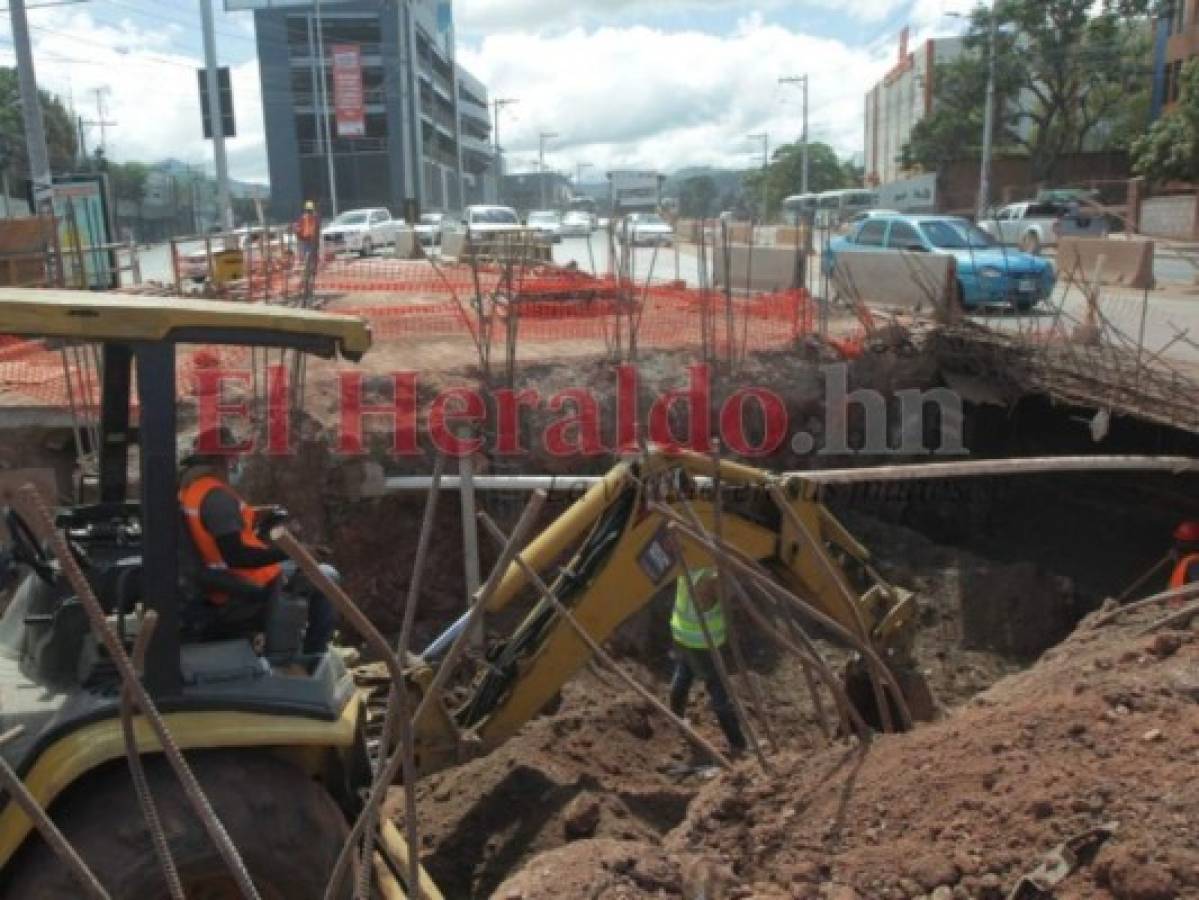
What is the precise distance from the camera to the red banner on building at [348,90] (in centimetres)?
4959

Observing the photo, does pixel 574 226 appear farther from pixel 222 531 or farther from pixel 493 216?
pixel 222 531

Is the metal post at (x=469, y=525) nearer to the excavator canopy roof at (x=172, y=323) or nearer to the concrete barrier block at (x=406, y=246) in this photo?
the excavator canopy roof at (x=172, y=323)

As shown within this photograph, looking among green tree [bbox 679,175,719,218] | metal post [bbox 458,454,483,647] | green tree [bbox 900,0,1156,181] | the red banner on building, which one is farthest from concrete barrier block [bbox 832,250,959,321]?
the red banner on building

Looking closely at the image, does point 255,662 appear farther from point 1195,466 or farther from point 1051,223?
point 1051,223

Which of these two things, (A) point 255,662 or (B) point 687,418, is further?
(B) point 687,418

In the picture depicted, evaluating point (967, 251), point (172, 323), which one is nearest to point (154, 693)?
point (172, 323)

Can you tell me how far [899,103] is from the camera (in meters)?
84.0

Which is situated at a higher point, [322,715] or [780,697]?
[322,715]

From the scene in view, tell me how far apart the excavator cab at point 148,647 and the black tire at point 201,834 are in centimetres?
2

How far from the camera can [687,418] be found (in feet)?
35.6

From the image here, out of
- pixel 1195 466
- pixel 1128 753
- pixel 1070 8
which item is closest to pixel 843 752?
pixel 1128 753

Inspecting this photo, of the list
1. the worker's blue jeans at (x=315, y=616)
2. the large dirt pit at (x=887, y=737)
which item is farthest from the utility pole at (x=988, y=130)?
the worker's blue jeans at (x=315, y=616)

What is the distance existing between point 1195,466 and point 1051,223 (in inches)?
1013

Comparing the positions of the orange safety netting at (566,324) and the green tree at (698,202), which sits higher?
the green tree at (698,202)
